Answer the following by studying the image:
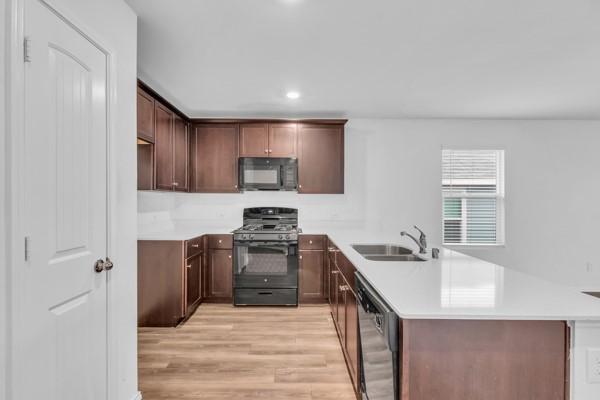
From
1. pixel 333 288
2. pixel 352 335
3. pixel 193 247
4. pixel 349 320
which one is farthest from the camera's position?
pixel 193 247

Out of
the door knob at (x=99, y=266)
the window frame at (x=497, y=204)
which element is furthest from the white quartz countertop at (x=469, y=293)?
the window frame at (x=497, y=204)

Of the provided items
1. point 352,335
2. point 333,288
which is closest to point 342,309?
point 352,335

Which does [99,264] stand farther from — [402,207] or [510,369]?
[402,207]

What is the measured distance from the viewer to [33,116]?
1.20 m

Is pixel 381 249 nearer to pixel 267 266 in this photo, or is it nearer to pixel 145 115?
pixel 267 266

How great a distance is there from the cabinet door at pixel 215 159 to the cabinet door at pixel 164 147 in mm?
632

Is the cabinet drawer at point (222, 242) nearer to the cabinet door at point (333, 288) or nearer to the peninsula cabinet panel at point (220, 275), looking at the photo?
the peninsula cabinet panel at point (220, 275)

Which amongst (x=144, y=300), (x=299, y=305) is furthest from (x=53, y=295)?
(x=299, y=305)

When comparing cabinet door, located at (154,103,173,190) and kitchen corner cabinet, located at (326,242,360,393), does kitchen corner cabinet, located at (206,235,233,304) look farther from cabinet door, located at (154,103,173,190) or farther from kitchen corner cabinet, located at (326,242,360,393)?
kitchen corner cabinet, located at (326,242,360,393)

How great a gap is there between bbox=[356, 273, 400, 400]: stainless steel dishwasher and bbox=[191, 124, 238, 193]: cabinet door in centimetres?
283

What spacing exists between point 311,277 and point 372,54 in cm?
253

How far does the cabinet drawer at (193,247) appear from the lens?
11.0ft

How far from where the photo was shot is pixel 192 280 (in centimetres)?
353

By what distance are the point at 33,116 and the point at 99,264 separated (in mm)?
731
